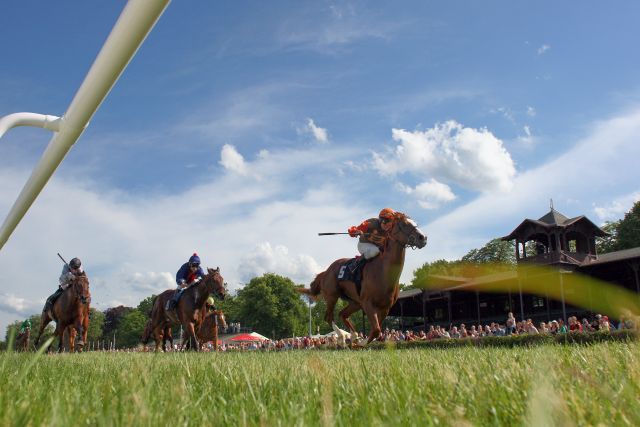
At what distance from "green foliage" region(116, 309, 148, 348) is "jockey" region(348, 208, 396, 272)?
96667mm

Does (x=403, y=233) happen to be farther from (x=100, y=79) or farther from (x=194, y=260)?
(x=100, y=79)

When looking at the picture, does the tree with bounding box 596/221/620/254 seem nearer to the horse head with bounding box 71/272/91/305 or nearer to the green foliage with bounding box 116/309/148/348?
the horse head with bounding box 71/272/91/305

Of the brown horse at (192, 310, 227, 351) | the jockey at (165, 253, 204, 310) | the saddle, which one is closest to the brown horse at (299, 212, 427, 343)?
the saddle

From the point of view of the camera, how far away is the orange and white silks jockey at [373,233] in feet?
39.7

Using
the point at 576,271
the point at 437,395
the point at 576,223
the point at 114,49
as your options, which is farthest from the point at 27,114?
the point at 576,223

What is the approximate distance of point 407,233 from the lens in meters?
11.3

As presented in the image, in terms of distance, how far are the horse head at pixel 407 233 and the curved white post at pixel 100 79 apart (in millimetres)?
8673

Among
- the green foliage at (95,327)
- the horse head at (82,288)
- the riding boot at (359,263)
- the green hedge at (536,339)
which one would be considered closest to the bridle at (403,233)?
the riding boot at (359,263)

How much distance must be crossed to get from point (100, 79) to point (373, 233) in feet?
35.3

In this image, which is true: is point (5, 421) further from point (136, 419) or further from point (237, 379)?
point (237, 379)

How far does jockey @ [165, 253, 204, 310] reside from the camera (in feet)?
52.2

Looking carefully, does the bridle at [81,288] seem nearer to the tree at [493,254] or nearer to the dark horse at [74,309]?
the dark horse at [74,309]

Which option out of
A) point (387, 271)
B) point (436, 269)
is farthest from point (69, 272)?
point (436, 269)

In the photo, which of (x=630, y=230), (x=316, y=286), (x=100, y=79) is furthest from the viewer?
(x=630, y=230)
